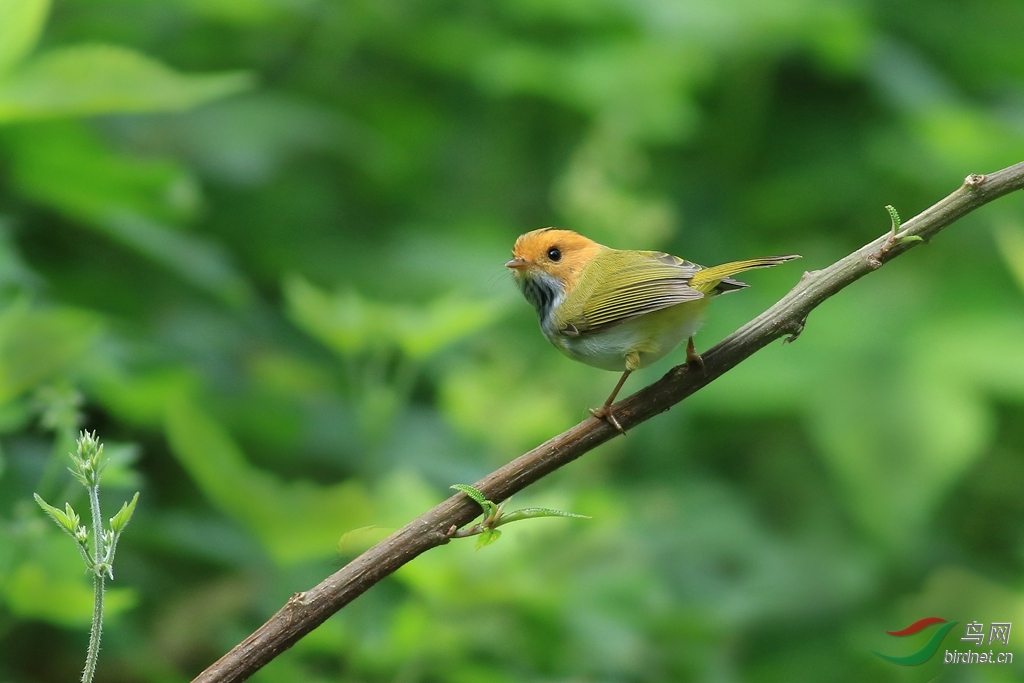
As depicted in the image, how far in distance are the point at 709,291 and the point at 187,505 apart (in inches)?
77.9

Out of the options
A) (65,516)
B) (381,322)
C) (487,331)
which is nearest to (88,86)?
(381,322)

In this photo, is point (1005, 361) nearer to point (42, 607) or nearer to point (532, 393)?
point (532, 393)

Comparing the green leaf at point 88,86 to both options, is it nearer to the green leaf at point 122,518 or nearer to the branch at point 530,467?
the green leaf at point 122,518

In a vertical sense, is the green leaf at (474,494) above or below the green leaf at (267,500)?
below

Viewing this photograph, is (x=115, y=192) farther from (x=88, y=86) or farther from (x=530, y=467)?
(x=530, y=467)

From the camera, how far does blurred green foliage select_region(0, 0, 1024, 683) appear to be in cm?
250

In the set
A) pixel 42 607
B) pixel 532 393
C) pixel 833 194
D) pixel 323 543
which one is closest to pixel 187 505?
pixel 323 543

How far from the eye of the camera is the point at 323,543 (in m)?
2.52

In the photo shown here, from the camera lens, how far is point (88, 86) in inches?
86.3

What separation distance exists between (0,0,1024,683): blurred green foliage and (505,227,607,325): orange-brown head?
1.19ft

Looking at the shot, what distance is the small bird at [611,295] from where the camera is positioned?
2041mm

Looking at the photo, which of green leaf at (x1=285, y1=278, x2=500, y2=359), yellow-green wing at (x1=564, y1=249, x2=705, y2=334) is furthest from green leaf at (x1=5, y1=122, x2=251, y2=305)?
yellow-green wing at (x1=564, y1=249, x2=705, y2=334)

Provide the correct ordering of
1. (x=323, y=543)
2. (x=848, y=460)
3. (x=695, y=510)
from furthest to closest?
(x=695, y=510), (x=848, y=460), (x=323, y=543)

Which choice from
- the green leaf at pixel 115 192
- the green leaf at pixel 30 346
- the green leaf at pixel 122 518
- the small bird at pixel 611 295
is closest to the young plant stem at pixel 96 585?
the green leaf at pixel 122 518
